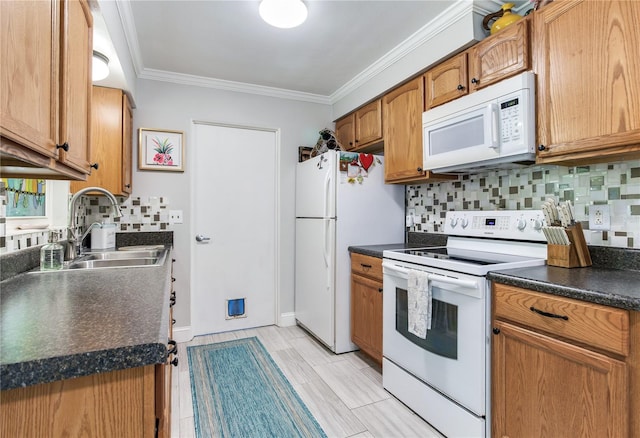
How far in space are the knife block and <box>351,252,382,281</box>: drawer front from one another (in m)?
1.03

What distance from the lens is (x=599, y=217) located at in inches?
68.3

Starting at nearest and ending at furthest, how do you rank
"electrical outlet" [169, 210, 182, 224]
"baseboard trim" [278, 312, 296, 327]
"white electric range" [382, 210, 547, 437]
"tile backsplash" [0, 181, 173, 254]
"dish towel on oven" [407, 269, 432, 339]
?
"white electric range" [382, 210, 547, 437] → "dish towel on oven" [407, 269, 432, 339] → "tile backsplash" [0, 181, 173, 254] → "electrical outlet" [169, 210, 182, 224] → "baseboard trim" [278, 312, 296, 327]

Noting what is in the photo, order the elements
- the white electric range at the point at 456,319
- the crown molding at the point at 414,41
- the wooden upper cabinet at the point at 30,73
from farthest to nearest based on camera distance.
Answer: the crown molding at the point at 414,41, the white electric range at the point at 456,319, the wooden upper cabinet at the point at 30,73

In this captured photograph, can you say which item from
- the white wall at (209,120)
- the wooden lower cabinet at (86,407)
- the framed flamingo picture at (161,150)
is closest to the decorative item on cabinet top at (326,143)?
the white wall at (209,120)

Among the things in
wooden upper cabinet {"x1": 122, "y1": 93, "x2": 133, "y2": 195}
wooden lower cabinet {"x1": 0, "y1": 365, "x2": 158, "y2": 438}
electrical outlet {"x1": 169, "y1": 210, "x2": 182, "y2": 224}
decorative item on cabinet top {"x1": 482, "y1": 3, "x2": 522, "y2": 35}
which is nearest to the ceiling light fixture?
wooden upper cabinet {"x1": 122, "y1": 93, "x2": 133, "y2": 195}

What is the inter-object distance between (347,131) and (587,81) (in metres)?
2.13

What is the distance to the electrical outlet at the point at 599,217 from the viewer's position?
171cm

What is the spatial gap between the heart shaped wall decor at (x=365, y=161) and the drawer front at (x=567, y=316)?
59.6 inches

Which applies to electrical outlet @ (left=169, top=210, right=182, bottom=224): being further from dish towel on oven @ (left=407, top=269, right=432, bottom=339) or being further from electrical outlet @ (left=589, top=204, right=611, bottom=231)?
electrical outlet @ (left=589, top=204, right=611, bottom=231)

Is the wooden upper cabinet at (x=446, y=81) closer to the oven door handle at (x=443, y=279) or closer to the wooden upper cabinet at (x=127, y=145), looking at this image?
the oven door handle at (x=443, y=279)

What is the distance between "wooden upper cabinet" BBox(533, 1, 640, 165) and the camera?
1362 mm

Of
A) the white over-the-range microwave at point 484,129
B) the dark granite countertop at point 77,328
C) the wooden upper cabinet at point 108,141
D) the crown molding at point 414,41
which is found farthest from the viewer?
the wooden upper cabinet at point 108,141

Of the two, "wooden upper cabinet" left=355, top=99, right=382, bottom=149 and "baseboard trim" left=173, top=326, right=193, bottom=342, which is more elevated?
"wooden upper cabinet" left=355, top=99, right=382, bottom=149

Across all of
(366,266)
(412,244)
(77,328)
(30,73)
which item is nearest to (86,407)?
(77,328)
